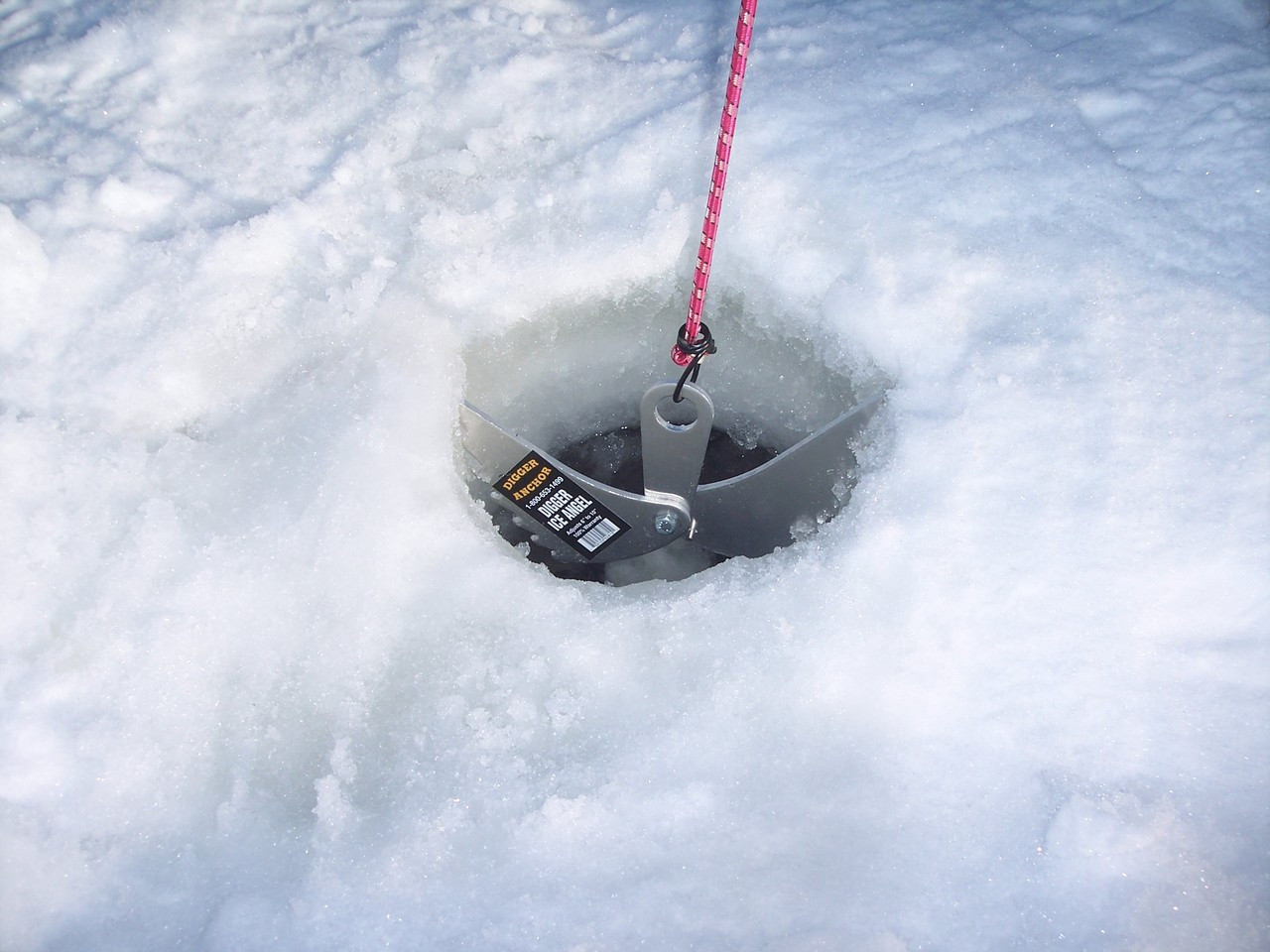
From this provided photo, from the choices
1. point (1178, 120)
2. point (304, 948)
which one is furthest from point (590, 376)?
point (1178, 120)

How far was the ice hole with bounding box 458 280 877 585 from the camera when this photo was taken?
120 centimetres

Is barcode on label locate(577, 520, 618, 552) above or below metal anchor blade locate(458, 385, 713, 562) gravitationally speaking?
below

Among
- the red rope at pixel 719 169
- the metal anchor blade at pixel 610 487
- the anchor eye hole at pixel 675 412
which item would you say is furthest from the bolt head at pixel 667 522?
the red rope at pixel 719 169

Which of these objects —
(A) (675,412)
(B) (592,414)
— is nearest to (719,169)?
(A) (675,412)

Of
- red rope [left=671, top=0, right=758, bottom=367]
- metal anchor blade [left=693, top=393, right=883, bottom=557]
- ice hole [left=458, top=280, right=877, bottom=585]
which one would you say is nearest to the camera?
red rope [left=671, top=0, right=758, bottom=367]

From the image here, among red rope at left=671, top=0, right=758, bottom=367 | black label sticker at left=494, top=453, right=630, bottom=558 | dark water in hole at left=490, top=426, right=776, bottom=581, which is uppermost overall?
red rope at left=671, top=0, right=758, bottom=367

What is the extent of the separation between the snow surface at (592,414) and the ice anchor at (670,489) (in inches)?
3.0

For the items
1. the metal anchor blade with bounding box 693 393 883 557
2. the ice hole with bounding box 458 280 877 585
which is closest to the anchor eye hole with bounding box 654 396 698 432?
the ice hole with bounding box 458 280 877 585

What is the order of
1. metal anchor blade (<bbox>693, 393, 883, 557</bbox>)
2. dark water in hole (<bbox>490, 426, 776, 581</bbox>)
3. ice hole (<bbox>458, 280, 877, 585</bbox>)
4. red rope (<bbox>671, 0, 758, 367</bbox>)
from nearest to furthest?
1. red rope (<bbox>671, 0, 758, 367</bbox>)
2. metal anchor blade (<bbox>693, 393, 883, 557</bbox>)
3. ice hole (<bbox>458, 280, 877, 585</bbox>)
4. dark water in hole (<bbox>490, 426, 776, 581</bbox>)

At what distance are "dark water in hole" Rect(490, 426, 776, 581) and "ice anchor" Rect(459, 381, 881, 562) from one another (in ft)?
0.31

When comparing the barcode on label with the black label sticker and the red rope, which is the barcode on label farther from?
the red rope

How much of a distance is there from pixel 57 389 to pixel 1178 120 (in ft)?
5.12

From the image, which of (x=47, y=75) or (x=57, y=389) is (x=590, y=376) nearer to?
(x=57, y=389)

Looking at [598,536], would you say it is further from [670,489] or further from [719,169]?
[719,169]
